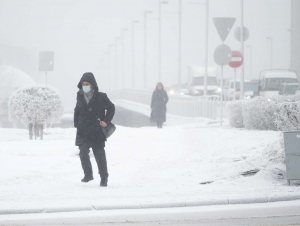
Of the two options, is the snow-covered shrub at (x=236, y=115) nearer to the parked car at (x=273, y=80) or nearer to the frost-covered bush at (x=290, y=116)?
the frost-covered bush at (x=290, y=116)

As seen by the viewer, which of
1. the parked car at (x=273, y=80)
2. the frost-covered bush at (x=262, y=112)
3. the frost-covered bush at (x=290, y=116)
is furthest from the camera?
the parked car at (x=273, y=80)

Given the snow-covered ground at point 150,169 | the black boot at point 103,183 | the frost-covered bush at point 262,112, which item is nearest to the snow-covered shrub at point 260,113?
the frost-covered bush at point 262,112

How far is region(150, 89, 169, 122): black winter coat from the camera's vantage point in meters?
31.5

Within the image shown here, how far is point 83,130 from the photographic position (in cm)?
1481

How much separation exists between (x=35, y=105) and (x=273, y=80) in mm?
25445

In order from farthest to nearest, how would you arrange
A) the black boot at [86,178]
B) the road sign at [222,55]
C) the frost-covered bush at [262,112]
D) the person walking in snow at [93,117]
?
the road sign at [222,55] < the frost-covered bush at [262,112] < the black boot at [86,178] < the person walking in snow at [93,117]

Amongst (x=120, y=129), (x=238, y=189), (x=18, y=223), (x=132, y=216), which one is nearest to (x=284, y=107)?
(x=238, y=189)

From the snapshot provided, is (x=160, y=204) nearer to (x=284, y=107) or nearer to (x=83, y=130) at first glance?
(x=83, y=130)

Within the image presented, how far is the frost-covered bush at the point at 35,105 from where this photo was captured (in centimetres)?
2394

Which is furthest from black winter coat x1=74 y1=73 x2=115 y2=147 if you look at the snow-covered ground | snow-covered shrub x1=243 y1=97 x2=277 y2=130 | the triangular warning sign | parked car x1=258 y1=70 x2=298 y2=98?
parked car x1=258 y1=70 x2=298 y2=98

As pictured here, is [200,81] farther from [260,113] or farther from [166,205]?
[166,205]

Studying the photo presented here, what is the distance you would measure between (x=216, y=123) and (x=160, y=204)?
22.9 meters

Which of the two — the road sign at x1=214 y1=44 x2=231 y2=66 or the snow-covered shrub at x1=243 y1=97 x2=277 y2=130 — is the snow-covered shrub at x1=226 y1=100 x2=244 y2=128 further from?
the road sign at x1=214 y1=44 x2=231 y2=66

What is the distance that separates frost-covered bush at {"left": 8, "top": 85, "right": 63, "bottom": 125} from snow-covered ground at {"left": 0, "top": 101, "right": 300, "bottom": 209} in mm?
2089
